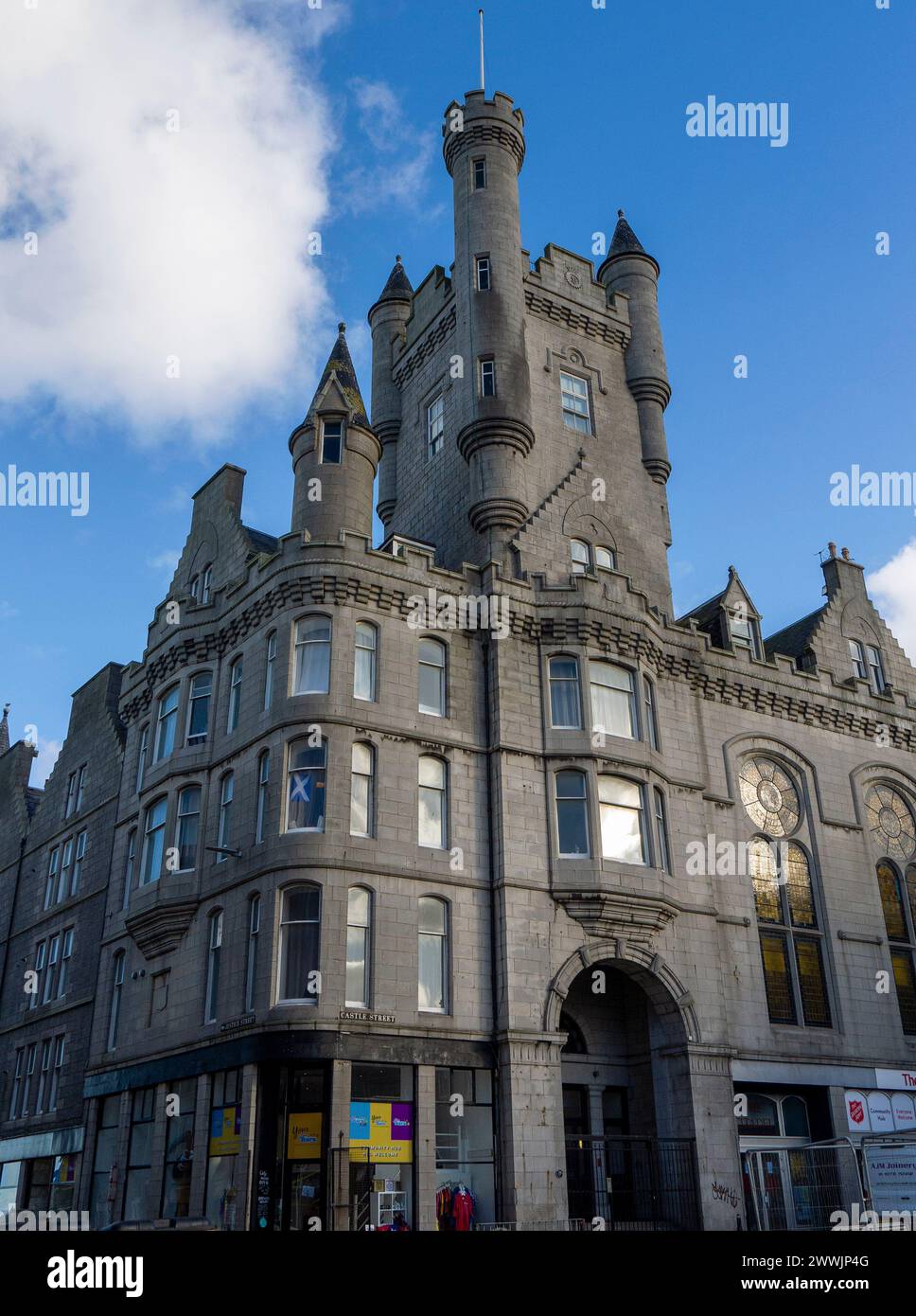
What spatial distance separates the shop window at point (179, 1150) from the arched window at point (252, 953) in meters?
3.06

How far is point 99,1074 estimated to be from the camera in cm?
3184

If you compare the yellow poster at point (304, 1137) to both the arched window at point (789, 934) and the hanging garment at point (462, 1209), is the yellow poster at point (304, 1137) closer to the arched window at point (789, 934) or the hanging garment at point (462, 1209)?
the hanging garment at point (462, 1209)

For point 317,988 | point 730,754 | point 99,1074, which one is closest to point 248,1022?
point 317,988

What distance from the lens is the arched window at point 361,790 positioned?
27.6m

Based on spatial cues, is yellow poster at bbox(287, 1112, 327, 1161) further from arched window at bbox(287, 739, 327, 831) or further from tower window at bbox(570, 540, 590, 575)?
tower window at bbox(570, 540, 590, 575)

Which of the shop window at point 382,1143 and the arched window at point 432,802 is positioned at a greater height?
the arched window at point 432,802

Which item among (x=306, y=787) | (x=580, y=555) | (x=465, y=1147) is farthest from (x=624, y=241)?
(x=465, y=1147)

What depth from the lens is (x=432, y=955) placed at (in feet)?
90.4

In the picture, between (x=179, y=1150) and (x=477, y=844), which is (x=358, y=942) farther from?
(x=179, y=1150)

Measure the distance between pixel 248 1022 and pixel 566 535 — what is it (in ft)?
59.4

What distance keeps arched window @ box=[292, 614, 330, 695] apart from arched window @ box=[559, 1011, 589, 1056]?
11748mm

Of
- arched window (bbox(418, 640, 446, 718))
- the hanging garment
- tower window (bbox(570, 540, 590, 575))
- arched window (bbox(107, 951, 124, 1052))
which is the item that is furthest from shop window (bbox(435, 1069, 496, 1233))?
tower window (bbox(570, 540, 590, 575))

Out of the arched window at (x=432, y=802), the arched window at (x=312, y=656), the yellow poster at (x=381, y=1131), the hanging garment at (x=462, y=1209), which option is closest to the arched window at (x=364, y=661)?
the arched window at (x=312, y=656)

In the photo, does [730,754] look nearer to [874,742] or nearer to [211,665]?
[874,742]
